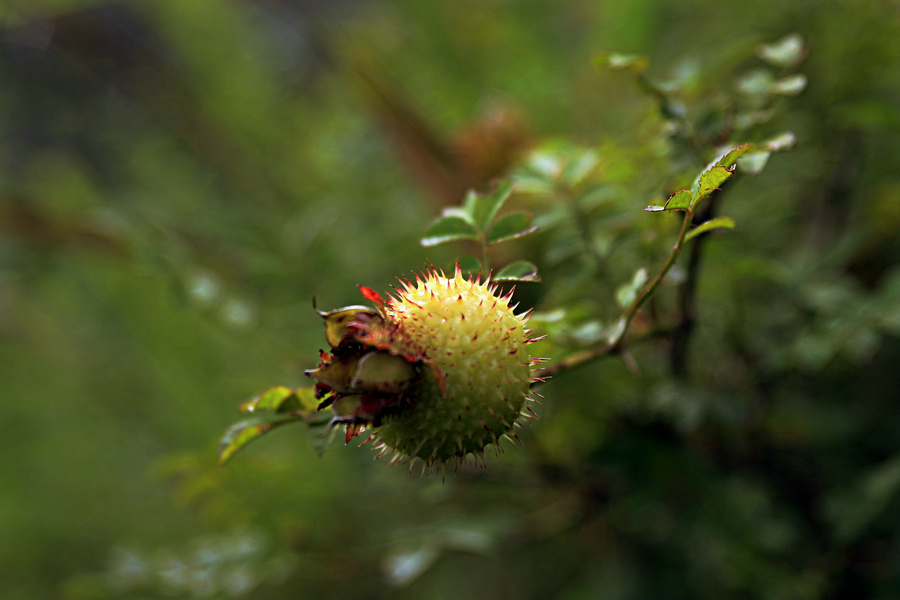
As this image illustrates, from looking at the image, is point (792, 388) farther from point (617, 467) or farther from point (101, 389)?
point (101, 389)

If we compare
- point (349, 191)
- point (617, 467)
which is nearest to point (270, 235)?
point (349, 191)

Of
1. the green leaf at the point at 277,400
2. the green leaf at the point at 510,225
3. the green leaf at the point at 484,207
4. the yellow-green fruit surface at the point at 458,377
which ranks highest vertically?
the green leaf at the point at 484,207

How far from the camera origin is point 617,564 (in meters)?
1.09

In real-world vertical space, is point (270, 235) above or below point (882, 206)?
above

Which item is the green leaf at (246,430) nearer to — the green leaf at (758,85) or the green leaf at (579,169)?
the green leaf at (579,169)

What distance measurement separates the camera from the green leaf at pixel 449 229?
0.67 meters

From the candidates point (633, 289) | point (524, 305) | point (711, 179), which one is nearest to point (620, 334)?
point (633, 289)

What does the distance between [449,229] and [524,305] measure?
1.03ft

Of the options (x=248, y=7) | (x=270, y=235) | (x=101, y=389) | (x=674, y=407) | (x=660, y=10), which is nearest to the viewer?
(x=674, y=407)

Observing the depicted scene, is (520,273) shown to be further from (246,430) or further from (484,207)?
(246,430)

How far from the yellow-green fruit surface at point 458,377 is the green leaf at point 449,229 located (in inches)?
4.9

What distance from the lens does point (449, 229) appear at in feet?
2.26

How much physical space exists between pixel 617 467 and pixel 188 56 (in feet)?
5.87

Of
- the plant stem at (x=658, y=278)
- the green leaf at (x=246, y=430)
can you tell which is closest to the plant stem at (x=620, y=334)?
the plant stem at (x=658, y=278)
